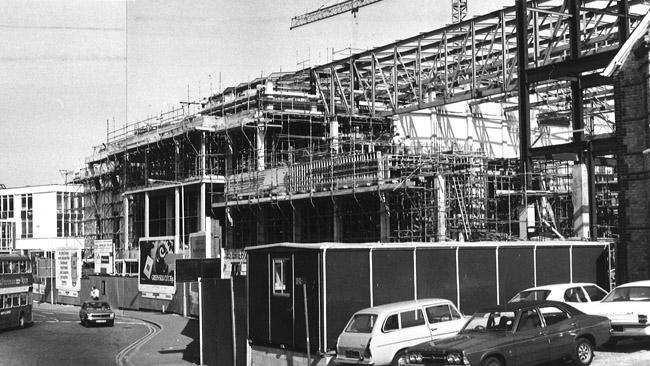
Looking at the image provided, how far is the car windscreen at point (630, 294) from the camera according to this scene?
1927 cm

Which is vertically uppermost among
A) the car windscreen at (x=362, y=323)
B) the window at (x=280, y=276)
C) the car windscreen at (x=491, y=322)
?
the window at (x=280, y=276)

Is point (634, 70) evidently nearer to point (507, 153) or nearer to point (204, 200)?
point (507, 153)

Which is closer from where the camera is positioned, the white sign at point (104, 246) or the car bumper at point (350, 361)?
the car bumper at point (350, 361)

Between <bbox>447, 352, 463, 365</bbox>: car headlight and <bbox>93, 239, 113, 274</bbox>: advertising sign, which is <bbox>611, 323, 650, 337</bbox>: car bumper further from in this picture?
<bbox>93, 239, 113, 274</bbox>: advertising sign

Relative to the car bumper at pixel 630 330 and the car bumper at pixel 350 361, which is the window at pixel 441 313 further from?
the car bumper at pixel 630 330

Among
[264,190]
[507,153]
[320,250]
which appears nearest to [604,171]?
[507,153]

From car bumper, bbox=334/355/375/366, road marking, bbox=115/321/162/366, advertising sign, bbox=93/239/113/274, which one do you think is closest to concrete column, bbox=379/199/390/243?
road marking, bbox=115/321/162/366

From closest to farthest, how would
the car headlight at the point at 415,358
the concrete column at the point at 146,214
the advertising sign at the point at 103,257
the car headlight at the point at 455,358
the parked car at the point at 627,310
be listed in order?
1. the car headlight at the point at 455,358
2. the car headlight at the point at 415,358
3. the parked car at the point at 627,310
4. the concrete column at the point at 146,214
5. the advertising sign at the point at 103,257

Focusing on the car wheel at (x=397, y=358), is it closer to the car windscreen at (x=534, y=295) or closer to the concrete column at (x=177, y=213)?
the car windscreen at (x=534, y=295)

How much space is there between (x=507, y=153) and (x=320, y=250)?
1407 inches

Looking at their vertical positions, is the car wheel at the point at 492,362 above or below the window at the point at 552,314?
below

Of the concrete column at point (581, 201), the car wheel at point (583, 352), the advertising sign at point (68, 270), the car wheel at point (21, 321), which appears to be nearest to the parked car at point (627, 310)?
the car wheel at point (583, 352)

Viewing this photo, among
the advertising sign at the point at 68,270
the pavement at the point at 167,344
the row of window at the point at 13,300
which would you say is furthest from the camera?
the advertising sign at the point at 68,270

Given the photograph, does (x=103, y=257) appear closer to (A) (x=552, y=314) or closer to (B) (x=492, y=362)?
(A) (x=552, y=314)
